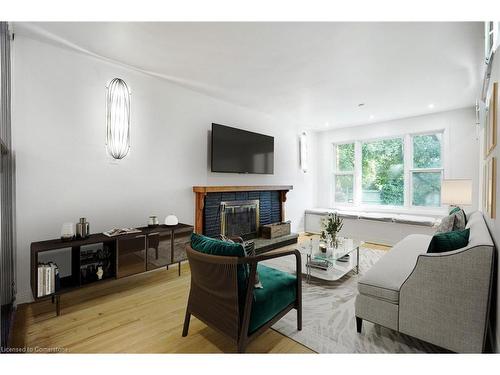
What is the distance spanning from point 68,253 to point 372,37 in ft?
12.0

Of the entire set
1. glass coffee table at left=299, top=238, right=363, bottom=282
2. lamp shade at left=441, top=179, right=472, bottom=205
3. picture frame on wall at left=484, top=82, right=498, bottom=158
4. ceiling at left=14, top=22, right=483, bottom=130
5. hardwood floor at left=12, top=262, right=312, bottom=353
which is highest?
ceiling at left=14, top=22, right=483, bottom=130

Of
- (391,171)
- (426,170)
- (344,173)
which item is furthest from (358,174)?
(426,170)

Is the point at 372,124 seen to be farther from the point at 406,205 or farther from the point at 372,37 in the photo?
the point at 372,37

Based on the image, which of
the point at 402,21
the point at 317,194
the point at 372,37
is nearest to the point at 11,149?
the point at 372,37

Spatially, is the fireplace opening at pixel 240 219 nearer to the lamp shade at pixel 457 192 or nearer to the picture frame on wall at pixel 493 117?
the lamp shade at pixel 457 192

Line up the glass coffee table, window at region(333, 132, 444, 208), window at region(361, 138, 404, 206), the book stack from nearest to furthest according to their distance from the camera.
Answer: the book stack
the glass coffee table
window at region(333, 132, 444, 208)
window at region(361, 138, 404, 206)

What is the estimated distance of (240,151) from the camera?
419cm

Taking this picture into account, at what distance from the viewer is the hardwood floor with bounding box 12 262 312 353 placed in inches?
66.7

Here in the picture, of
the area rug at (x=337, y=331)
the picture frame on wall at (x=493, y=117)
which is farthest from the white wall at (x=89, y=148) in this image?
the picture frame on wall at (x=493, y=117)

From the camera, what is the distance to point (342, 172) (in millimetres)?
6016

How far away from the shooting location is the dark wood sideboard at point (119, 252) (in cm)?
213

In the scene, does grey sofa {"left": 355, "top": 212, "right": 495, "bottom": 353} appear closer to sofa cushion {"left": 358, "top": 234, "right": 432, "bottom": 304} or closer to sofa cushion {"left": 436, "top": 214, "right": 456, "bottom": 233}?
sofa cushion {"left": 358, "top": 234, "right": 432, "bottom": 304}

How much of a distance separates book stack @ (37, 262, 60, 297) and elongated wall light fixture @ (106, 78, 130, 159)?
1.30m

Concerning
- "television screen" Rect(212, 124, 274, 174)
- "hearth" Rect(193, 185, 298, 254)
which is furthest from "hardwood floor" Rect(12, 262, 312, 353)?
"television screen" Rect(212, 124, 274, 174)
